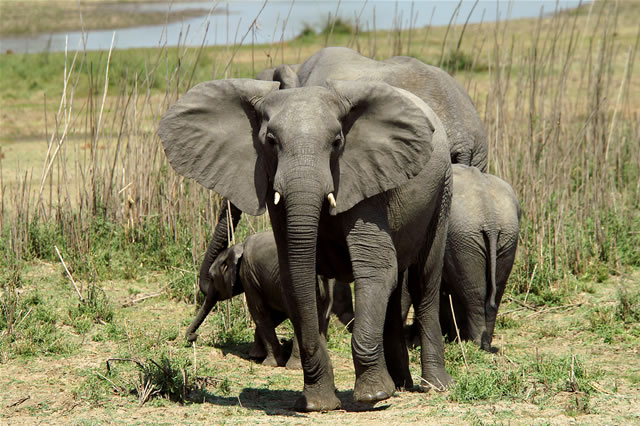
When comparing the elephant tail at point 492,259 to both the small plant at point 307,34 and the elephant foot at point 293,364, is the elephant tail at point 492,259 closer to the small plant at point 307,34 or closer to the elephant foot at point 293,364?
the elephant foot at point 293,364

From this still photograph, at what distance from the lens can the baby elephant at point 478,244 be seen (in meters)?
6.23

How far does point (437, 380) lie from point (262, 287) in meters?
1.40

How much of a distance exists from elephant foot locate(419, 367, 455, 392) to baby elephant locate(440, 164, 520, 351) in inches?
31.5

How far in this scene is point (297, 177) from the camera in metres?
4.28

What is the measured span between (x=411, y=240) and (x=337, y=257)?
462mm

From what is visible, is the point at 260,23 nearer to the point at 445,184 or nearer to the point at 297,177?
the point at 445,184

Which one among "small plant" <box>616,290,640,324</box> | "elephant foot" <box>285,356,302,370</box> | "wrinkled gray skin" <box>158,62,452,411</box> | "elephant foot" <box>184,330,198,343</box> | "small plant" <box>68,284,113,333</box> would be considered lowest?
"elephant foot" <box>285,356,302,370</box>

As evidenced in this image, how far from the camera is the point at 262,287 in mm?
6215

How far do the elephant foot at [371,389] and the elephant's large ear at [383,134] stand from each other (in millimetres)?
987

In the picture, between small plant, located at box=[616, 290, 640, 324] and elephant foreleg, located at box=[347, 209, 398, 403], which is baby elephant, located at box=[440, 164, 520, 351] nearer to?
small plant, located at box=[616, 290, 640, 324]

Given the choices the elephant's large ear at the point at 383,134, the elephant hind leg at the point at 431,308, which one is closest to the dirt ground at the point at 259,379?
the elephant hind leg at the point at 431,308

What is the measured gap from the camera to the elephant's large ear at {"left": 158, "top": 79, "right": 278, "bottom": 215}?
486cm

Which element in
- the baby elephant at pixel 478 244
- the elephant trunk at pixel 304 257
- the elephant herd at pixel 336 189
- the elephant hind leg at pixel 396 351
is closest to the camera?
the elephant trunk at pixel 304 257

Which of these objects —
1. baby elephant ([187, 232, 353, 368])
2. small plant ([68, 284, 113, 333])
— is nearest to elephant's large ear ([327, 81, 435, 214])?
baby elephant ([187, 232, 353, 368])
